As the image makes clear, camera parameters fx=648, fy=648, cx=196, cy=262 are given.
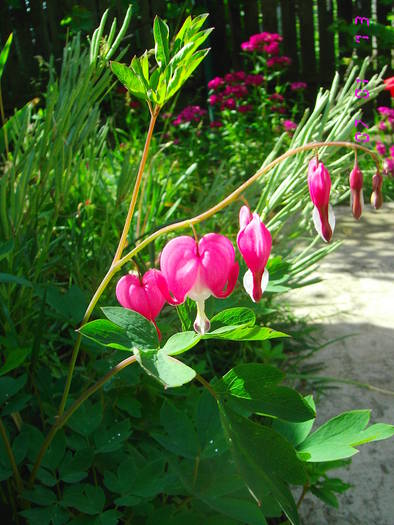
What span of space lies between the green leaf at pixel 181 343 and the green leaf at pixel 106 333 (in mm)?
45

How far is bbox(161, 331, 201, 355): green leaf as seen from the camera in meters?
0.65

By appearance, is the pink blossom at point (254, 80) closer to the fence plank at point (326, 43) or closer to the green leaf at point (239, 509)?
the fence plank at point (326, 43)

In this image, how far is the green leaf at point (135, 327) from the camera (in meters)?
0.69

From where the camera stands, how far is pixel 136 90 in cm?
69

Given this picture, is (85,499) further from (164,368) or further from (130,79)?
(130,79)

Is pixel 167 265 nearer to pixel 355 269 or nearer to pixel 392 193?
pixel 355 269

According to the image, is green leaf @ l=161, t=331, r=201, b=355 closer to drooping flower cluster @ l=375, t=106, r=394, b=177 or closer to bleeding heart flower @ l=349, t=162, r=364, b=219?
bleeding heart flower @ l=349, t=162, r=364, b=219

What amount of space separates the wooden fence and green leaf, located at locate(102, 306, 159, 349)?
167 inches

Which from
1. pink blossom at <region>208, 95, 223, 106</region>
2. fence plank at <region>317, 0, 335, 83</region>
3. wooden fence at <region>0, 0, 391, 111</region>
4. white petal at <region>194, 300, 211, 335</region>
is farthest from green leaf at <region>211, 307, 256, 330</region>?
fence plank at <region>317, 0, 335, 83</region>

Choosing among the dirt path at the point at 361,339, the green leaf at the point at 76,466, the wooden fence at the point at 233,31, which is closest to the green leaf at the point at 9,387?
the green leaf at the point at 76,466

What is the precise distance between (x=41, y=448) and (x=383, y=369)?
130 cm

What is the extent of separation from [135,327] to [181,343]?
6cm

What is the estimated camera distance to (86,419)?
3.26 ft

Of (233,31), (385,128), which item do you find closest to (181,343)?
(385,128)
